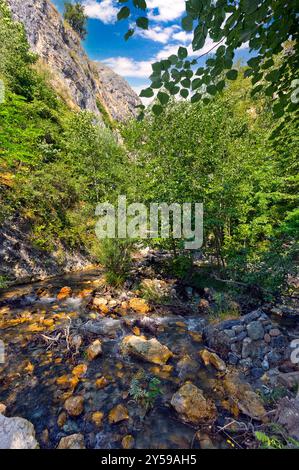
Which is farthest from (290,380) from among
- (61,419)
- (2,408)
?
(2,408)

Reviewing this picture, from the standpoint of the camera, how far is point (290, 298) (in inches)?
280

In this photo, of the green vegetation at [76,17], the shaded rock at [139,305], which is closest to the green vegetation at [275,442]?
the shaded rock at [139,305]

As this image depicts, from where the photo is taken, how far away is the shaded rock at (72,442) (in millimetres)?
3242

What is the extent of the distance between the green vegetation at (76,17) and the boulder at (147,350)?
65.7m

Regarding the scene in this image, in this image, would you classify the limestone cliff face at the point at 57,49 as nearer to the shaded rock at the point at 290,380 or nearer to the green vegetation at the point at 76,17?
the green vegetation at the point at 76,17

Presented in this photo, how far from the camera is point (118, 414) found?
3.80 meters

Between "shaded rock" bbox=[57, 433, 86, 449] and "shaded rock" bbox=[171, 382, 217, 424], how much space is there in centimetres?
144

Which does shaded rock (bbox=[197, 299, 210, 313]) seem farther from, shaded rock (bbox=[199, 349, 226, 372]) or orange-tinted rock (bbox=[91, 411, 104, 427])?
orange-tinted rock (bbox=[91, 411, 104, 427])

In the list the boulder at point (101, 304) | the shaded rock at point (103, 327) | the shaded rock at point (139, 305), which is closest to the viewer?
the shaded rock at point (103, 327)

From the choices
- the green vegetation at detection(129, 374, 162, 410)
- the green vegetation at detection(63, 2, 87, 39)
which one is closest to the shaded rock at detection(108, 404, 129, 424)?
the green vegetation at detection(129, 374, 162, 410)

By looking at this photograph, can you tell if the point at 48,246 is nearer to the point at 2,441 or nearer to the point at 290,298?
the point at 2,441

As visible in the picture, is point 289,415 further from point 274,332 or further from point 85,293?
point 85,293

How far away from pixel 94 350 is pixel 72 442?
81.4 inches

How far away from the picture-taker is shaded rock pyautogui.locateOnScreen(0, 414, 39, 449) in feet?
10.1
